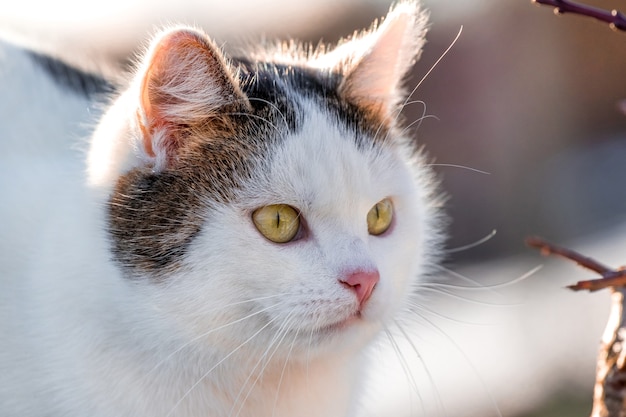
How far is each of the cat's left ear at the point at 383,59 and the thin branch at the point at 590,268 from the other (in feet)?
3.35

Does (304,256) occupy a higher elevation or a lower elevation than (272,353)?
higher

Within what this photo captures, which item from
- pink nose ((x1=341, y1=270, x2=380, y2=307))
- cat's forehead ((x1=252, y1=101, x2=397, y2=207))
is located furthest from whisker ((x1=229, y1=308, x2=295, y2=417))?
cat's forehead ((x1=252, y1=101, x2=397, y2=207))

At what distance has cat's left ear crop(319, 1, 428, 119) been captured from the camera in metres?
1.94

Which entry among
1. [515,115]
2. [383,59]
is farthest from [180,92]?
[515,115]

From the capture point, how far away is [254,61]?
2.06m

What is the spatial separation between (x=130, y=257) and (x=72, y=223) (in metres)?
0.23

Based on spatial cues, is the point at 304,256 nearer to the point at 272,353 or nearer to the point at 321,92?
the point at 272,353

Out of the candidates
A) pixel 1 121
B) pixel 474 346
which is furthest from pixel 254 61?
pixel 474 346

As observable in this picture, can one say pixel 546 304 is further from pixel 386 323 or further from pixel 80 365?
pixel 80 365

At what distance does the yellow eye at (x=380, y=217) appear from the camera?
1.76 m

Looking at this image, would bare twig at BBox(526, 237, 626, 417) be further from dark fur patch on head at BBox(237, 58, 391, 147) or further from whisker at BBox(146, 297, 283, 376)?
dark fur patch on head at BBox(237, 58, 391, 147)

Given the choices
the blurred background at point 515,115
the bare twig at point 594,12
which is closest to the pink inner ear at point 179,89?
the bare twig at point 594,12

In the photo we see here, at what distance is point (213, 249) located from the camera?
159 cm

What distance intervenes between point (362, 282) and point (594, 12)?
2.45 feet
